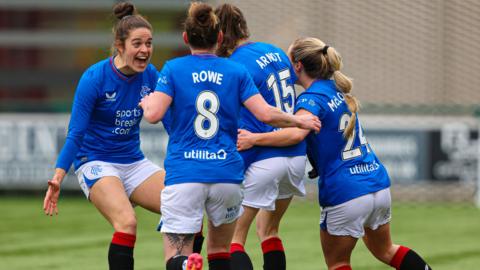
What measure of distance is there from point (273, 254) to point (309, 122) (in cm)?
147

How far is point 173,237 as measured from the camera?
6270 mm

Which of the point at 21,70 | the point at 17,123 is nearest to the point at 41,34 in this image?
the point at 21,70

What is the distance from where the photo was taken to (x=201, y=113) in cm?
609

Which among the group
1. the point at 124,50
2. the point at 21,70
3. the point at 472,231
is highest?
the point at 124,50

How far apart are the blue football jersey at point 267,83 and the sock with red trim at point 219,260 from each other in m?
0.81

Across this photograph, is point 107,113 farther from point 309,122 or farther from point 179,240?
point 309,122

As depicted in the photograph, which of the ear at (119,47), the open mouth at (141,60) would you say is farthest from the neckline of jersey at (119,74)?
the open mouth at (141,60)

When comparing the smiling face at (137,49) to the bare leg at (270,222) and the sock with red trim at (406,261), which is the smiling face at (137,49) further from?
the sock with red trim at (406,261)

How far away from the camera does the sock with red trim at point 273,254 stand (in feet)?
24.5

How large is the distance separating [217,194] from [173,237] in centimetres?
39

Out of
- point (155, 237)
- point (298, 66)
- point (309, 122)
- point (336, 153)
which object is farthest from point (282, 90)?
point (155, 237)

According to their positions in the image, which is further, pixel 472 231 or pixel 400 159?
pixel 400 159

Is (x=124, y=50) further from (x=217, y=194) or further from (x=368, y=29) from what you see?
(x=368, y=29)

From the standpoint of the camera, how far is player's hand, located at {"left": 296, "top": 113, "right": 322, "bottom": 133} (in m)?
6.34
